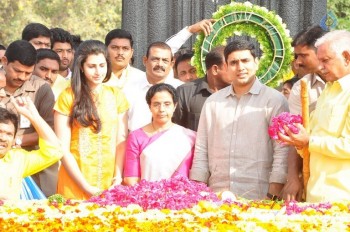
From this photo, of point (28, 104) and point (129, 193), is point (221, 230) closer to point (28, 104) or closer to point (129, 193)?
point (129, 193)

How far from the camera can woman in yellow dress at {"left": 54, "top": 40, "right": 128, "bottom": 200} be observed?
7184mm

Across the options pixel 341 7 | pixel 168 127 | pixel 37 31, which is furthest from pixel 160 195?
pixel 341 7

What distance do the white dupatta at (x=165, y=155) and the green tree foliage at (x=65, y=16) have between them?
13.9 meters

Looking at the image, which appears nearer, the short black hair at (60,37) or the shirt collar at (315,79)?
the shirt collar at (315,79)

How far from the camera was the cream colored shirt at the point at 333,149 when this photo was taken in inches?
251

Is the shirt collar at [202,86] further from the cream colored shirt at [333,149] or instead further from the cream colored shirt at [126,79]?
the cream colored shirt at [333,149]

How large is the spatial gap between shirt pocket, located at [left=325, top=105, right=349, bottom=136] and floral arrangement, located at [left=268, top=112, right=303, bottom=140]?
0.74 ft

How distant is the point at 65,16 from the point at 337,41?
15.7 metres

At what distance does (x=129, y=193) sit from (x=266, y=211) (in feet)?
3.05

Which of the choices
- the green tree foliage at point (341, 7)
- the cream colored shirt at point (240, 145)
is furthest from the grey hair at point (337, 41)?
the green tree foliage at point (341, 7)

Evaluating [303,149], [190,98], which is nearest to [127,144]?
[190,98]

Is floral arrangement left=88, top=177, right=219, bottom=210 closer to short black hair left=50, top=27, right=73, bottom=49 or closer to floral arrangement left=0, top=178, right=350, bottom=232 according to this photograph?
floral arrangement left=0, top=178, right=350, bottom=232

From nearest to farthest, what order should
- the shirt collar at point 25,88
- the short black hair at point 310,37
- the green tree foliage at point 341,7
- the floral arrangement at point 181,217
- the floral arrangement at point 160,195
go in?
the floral arrangement at point 181,217 → the floral arrangement at point 160,195 → the short black hair at point 310,37 → the shirt collar at point 25,88 → the green tree foliage at point 341,7

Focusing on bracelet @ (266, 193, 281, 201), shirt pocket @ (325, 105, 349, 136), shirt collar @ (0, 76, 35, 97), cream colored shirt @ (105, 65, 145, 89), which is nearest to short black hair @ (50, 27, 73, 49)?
cream colored shirt @ (105, 65, 145, 89)
